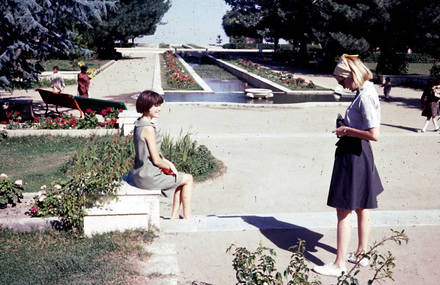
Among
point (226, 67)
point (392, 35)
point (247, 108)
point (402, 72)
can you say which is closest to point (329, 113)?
point (247, 108)

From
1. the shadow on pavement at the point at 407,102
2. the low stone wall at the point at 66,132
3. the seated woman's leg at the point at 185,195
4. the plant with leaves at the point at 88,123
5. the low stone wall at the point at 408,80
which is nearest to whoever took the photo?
the seated woman's leg at the point at 185,195

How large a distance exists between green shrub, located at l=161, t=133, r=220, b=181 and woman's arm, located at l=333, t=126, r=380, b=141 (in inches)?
143

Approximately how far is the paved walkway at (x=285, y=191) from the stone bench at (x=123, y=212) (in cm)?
32

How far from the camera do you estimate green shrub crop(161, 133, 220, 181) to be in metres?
7.05

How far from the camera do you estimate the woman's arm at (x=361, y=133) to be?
3.50 meters

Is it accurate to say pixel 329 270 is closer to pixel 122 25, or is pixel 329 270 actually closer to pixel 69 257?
pixel 69 257

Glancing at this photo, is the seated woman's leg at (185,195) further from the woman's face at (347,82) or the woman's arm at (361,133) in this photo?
the woman's face at (347,82)

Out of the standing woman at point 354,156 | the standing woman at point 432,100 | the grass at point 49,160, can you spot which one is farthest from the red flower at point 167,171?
the standing woman at point 432,100

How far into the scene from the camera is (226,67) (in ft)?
114

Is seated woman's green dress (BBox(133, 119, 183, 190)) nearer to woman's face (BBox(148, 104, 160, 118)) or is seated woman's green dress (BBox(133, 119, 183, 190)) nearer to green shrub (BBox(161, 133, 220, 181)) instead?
woman's face (BBox(148, 104, 160, 118))

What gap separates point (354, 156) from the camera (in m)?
3.63

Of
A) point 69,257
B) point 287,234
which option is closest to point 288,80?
point 287,234

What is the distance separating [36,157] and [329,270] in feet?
19.7

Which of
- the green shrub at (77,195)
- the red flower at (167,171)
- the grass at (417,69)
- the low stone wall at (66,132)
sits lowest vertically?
the low stone wall at (66,132)
